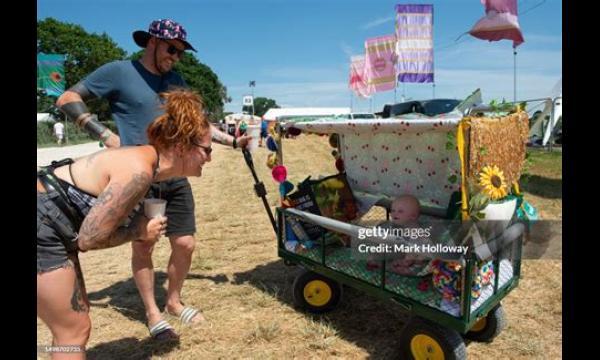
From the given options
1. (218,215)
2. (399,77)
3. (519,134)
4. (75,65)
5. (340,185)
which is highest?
(75,65)

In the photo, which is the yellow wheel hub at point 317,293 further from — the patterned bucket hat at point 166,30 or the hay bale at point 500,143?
the patterned bucket hat at point 166,30

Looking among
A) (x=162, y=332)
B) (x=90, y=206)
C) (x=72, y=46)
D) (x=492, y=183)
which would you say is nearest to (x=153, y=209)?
(x=90, y=206)

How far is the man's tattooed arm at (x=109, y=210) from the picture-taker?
162cm

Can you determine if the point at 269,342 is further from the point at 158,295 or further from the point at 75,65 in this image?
the point at 75,65

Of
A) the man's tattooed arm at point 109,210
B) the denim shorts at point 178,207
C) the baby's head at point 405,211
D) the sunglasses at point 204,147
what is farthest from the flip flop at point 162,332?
the baby's head at point 405,211

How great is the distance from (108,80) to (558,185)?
26.4 feet

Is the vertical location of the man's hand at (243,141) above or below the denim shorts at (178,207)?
above

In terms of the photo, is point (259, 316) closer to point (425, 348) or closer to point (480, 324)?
point (425, 348)

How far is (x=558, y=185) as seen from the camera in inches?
309

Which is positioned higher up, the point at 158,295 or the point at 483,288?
the point at 483,288

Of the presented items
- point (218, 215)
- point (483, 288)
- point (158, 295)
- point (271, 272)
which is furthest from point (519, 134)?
point (218, 215)

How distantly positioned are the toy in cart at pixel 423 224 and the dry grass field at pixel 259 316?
0.24 m

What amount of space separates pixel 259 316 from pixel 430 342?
4.39 feet

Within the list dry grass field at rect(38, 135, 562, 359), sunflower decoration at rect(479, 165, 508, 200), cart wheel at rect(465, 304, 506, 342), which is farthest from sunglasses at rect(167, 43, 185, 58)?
cart wheel at rect(465, 304, 506, 342)
